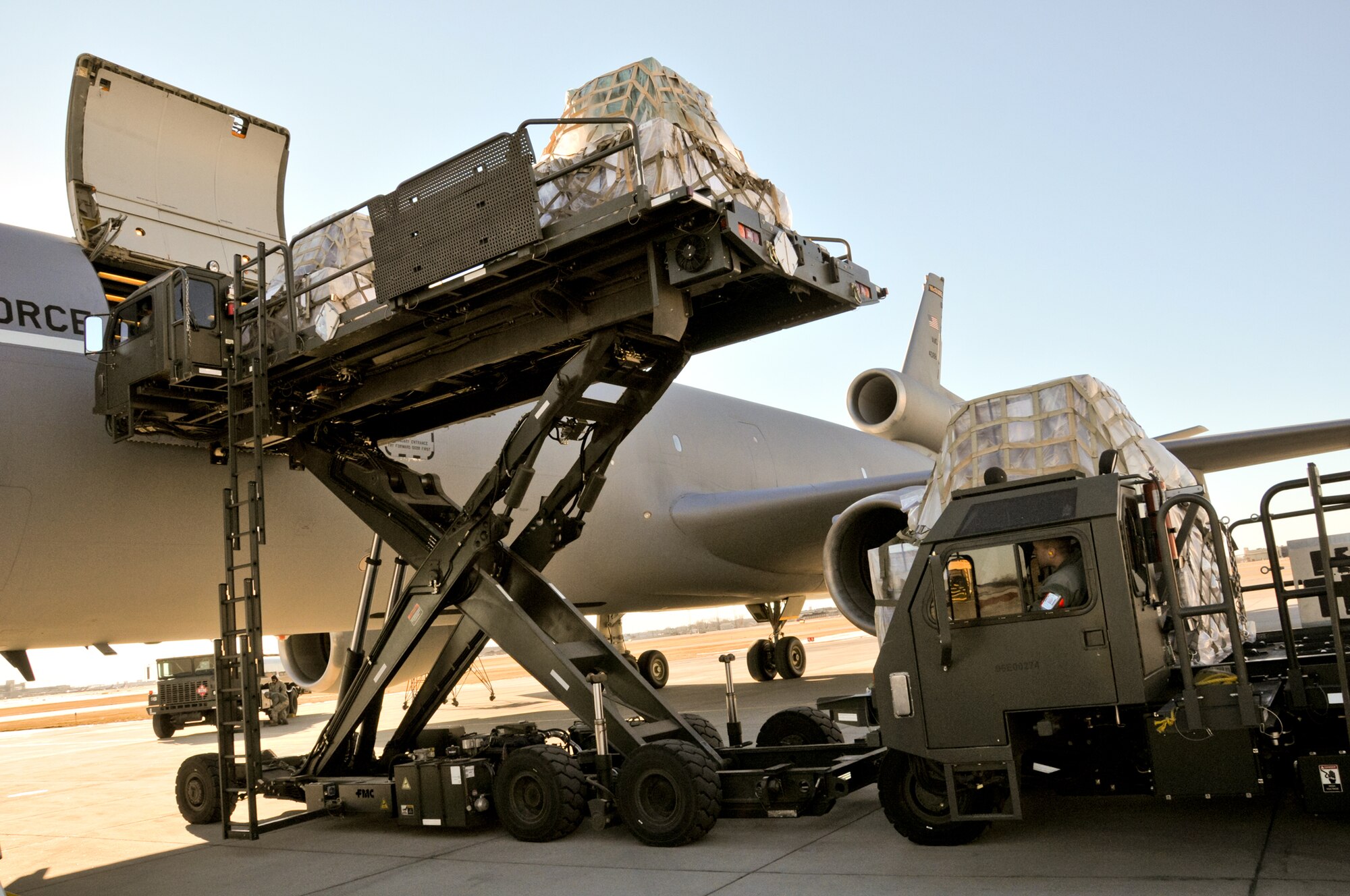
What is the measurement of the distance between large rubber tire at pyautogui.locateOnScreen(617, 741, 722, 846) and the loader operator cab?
3.92 m

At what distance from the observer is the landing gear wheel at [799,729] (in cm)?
688

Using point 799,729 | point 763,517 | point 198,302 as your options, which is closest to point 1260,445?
point 763,517

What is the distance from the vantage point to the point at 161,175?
9125 millimetres

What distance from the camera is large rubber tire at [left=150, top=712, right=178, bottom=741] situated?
57.7 feet

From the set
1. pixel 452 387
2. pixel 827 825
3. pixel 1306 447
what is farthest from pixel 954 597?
pixel 1306 447

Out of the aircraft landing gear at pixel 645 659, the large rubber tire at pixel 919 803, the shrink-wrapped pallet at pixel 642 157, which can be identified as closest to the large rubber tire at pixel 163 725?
the aircraft landing gear at pixel 645 659

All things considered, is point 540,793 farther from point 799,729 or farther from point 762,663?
point 762,663

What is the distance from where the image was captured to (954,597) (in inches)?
193

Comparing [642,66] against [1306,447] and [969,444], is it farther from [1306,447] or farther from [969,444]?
[1306,447]

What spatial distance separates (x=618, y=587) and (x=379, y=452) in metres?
6.63

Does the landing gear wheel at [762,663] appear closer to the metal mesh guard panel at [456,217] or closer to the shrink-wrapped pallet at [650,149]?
the shrink-wrapped pallet at [650,149]

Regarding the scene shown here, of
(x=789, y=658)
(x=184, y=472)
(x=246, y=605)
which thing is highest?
(x=184, y=472)

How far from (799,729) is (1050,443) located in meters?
3.58

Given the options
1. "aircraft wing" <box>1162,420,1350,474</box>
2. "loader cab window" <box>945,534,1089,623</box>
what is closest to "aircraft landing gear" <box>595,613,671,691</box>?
"aircraft wing" <box>1162,420,1350,474</box>
